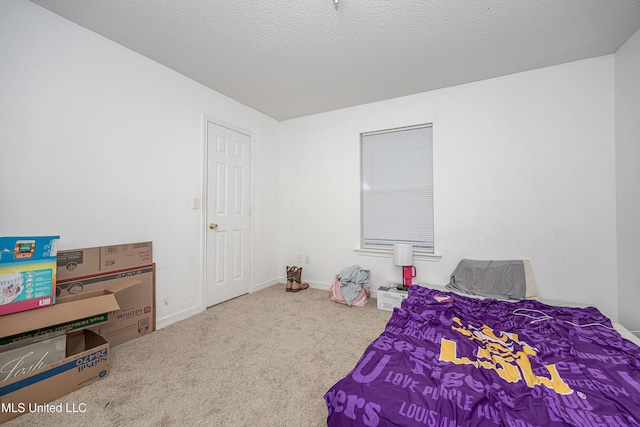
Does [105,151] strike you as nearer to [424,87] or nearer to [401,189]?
[401,189]

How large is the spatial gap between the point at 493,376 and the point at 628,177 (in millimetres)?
2403

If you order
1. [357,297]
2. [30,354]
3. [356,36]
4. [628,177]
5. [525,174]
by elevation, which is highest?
[356,36]

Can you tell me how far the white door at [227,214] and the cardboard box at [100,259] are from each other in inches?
29.2

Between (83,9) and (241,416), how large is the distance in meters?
2.98

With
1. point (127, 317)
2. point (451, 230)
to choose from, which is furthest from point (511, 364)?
point (127, 317)

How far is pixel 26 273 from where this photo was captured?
5.13ft

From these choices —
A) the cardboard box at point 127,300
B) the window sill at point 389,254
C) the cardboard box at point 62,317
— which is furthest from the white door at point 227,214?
the window sill at point 389,254

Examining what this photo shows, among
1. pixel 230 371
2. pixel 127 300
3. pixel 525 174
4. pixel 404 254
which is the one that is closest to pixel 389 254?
pixel 404 254

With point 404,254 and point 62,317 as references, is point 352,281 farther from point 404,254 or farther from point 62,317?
point 62,317

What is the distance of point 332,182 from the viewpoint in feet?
12.3

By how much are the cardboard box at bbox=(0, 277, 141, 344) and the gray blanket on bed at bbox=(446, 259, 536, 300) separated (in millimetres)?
3142

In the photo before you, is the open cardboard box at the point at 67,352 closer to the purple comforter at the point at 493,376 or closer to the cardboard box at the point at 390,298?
the purple comforter at the point at 493,376

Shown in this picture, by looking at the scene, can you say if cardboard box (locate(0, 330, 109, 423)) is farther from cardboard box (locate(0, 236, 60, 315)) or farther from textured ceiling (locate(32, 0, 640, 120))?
textured ceiling (locate(32, 0, 640, 120))

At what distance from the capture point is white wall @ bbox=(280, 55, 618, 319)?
8.05 feet
